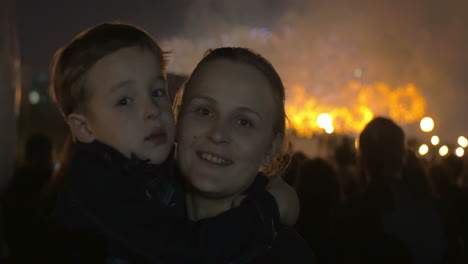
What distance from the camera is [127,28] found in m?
1.73

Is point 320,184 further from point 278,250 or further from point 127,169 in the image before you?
point 127,169

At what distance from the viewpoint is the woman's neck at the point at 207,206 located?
172 cm

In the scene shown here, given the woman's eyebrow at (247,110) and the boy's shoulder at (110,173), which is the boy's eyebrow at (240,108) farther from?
the boy's shoulder at (110,173)

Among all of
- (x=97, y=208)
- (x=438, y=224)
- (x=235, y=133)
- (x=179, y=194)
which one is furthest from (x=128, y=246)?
(x=438, y=224)

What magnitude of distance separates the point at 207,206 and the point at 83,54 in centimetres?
76

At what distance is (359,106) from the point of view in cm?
2447

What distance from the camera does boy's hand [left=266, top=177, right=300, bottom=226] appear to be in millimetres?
1750

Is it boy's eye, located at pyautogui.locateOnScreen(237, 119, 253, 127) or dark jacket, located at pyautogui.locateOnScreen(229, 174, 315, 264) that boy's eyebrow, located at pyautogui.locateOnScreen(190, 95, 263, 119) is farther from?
dark jacket, located at pyautogui.locateOnScreen(229, 174, 315, 264)

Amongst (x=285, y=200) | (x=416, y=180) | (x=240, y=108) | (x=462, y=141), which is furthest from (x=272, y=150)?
(x=462, y=141)

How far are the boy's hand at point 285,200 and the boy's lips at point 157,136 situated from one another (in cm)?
47

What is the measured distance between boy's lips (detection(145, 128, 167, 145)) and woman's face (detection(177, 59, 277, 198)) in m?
0.07

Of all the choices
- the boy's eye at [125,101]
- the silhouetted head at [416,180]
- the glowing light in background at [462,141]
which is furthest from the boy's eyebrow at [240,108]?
the glowing light in background at [462,141]

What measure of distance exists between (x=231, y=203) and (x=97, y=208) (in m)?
0.53

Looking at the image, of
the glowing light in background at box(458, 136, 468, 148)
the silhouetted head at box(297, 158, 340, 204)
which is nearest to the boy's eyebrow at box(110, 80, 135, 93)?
the silhouetted head at box(297, 158, 340, 204)
